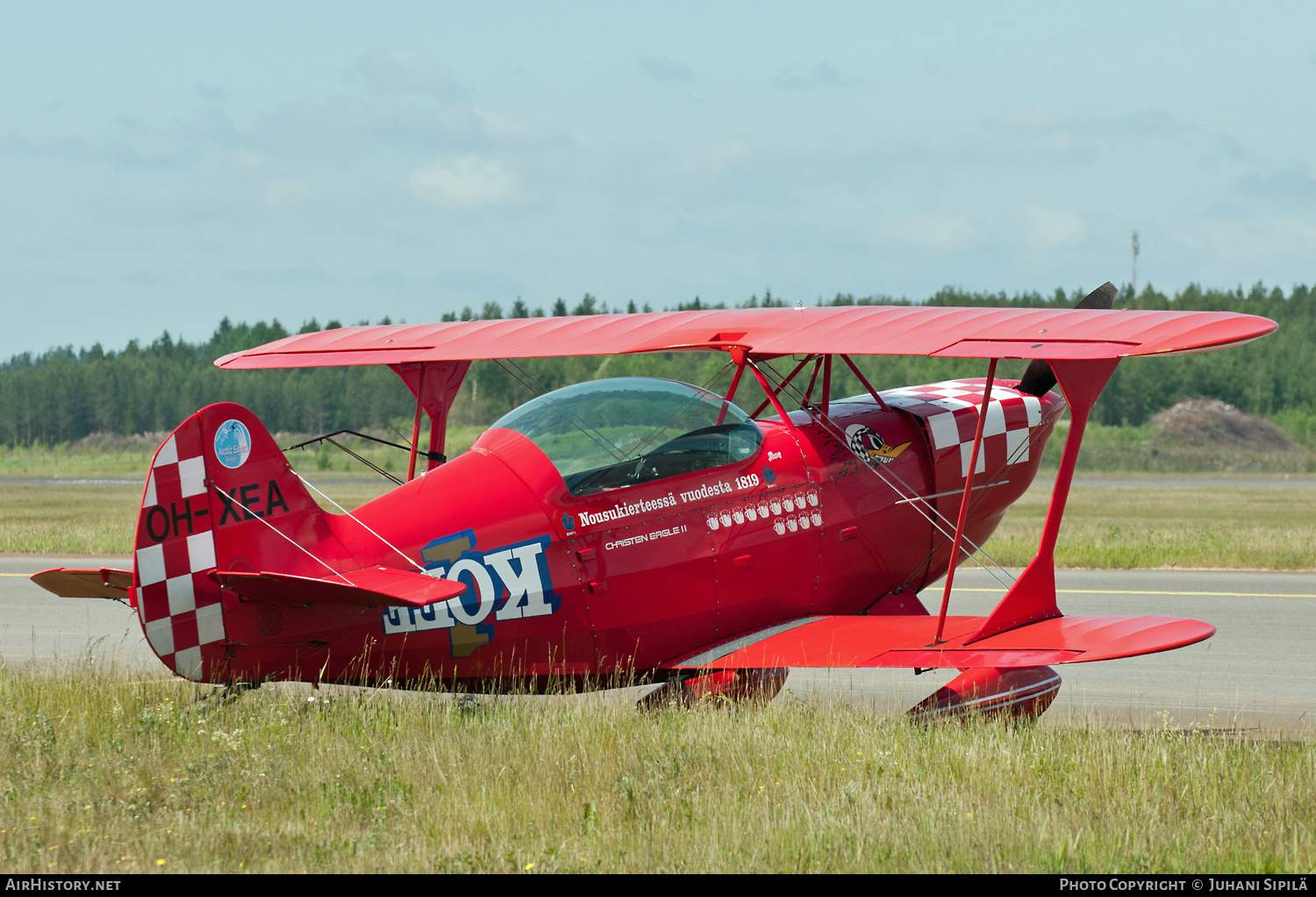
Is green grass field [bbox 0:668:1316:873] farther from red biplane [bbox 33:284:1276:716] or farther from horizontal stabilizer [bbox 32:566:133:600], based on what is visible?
horizontal stabilizer [bbox 32:566:133:600]

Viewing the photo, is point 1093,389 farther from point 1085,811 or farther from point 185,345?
point 185,345

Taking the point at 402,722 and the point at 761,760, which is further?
the point at 402,722

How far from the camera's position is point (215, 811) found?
4.80 metres

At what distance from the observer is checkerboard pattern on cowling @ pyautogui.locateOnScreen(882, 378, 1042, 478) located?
796cm

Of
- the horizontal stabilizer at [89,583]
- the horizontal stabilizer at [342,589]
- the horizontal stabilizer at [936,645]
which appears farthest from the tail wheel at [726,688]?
the horizontal stabilizer at [89,583]

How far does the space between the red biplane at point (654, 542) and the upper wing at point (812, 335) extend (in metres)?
0.03

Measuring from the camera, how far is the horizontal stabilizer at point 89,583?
6293 millimetres

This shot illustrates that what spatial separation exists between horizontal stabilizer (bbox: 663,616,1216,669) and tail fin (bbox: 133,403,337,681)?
2312 millimetres

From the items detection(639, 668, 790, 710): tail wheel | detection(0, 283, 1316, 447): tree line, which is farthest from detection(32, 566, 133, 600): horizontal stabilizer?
detection(0, 283, 1316, 447): tree line

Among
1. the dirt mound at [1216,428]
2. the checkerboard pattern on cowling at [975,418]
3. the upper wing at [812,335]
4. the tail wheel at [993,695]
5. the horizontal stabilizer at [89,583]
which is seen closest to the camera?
the upper wing at [812,335]

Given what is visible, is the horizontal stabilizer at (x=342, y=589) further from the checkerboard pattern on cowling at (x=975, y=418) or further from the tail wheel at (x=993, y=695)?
the checkerboard pattern on cowling at (x=975, y=418)
